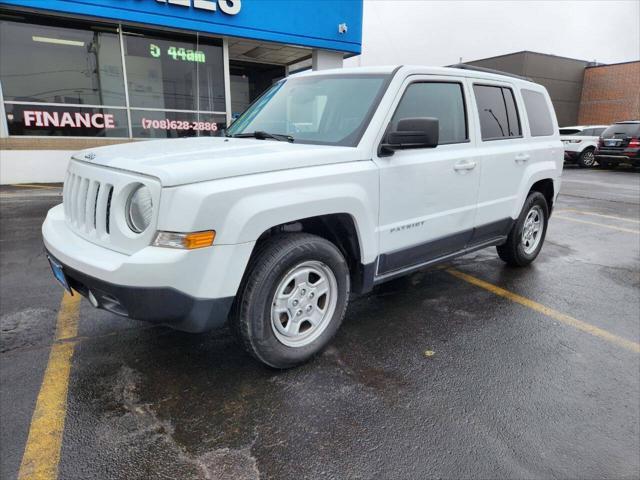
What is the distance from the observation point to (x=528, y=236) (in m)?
5.18

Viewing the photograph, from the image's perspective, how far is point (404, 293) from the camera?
4387mm

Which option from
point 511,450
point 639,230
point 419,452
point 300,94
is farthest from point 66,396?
point 639,230

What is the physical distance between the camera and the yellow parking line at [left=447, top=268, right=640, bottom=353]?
3.49 meters

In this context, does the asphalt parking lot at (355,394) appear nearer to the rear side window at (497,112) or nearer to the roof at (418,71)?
the rear side window at (497,112)

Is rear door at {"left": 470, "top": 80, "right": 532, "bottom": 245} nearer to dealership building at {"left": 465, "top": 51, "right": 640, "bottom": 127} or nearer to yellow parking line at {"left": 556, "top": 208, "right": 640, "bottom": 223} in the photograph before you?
yellow parking line at {"left": 556, "top": 208, "right": 640, "bottom": 223}

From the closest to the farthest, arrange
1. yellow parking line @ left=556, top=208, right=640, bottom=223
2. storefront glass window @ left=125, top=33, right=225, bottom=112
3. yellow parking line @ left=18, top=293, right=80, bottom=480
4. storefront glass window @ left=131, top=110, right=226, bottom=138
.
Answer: yellow parking line @ left=18, top=293, right=80, bottom=480, yellow parking line @ left=556, top=208, right=640, bottom=223, storefront glass window @ left=125, top=33, right=225, bottom=112, storefront glass window @ left=131, top=110, right=226, bottom=138

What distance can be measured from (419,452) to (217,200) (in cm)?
165

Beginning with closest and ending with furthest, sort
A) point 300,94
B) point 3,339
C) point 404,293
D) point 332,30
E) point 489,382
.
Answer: point 489,382, point 3,339, point 300,94, point 404,293, point 332,30

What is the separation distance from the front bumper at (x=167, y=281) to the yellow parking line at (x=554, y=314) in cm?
292

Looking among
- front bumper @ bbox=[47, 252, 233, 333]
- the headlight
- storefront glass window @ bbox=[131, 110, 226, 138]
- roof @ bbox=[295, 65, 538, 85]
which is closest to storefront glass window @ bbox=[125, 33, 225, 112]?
storefront glass window @ bbox=[131, 110, 226, 138]

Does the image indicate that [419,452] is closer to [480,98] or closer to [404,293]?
[404,293]

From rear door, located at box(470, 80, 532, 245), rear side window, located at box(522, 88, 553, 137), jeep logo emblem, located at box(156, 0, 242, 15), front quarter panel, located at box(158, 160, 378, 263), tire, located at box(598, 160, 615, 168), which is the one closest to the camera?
front quarter panel, located at box(158, 160, 378, 263)

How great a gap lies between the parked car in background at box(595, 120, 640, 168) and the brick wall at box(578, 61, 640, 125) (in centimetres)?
1347

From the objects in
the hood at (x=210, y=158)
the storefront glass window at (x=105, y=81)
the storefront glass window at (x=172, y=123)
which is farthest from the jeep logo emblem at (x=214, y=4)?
the hood at (x=210, y=158)
